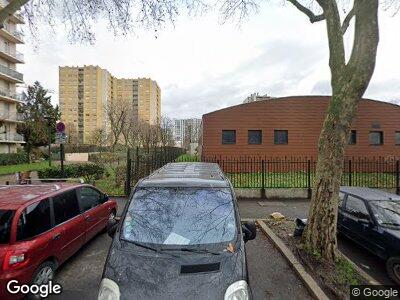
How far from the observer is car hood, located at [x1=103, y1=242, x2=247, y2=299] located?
289cm

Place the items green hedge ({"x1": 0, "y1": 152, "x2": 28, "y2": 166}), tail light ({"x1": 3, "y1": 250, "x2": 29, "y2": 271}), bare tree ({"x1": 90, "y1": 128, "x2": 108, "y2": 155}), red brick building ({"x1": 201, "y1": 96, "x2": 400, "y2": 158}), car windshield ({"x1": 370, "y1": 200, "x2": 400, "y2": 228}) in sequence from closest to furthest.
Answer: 1. tail light ({"x1": 3, "y1": 250, "x2": 29, "y2": 271})
2. car windshield ({"x1": 370, "y1": 200, "x2": 400, "y2": 228})
3. red brick building ({"x1": 201, "y1": 96, "x2": 400, "y2": 158})
4. green hedge ({"x1": 0, "y1": 152, "x2": 28, "y2": 166})
5. bare tree ({"x1": 90, "y1": 128, "x2": 108, "y2": 155})

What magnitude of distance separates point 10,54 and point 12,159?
19.9m

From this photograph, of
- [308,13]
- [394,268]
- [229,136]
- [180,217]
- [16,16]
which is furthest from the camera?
[229,136]

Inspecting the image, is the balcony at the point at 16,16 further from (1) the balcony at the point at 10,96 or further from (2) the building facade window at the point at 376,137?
(2) the building facade window at the point at 376,137

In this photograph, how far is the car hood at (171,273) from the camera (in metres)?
2.89

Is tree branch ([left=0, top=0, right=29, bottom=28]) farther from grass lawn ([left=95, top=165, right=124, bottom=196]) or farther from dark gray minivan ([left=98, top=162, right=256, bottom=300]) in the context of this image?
dark gray minivan ([left=98, top=162, right=256, bottom=300])

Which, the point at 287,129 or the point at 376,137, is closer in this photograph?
the point at 287,129

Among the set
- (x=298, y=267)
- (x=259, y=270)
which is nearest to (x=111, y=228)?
(x=259, y=270)

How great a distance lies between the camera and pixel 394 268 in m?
5.38

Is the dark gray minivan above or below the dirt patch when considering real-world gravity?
above

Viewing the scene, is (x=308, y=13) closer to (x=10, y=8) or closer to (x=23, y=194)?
(x=23, y=194)

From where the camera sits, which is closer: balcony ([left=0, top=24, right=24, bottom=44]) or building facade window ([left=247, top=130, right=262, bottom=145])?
building facade window ([left=247, top=130, right=262, bottom=145])

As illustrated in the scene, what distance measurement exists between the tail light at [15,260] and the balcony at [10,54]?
48121 mm

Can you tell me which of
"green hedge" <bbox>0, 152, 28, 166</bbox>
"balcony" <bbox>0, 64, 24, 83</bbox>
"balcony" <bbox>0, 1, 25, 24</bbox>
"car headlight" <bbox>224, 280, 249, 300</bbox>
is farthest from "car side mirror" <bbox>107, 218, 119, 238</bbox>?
"balcony" <bbox>0, 64, 24, 83</bbox>
